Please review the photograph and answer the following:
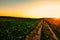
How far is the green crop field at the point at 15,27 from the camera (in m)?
1.50

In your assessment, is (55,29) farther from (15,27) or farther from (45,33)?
(15,27)

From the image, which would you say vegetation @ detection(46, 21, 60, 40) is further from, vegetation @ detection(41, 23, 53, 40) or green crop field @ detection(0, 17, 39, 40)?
Answer: green crop field @ detection(0, 17, 39, 40)

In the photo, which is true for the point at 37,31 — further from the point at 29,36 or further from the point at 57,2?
the point at 57,2

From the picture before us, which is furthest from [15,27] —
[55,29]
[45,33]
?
[55,29]

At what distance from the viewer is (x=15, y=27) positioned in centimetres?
153

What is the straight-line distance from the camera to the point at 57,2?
5.32 feet

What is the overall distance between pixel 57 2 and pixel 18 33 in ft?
2.33

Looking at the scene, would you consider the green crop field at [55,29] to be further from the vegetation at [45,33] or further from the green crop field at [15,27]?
the green crop field at [15,27]

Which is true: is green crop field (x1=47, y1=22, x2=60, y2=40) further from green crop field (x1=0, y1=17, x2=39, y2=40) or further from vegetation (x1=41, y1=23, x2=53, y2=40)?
green crop field (x1=0, y1=17, x2=39, y2=40)

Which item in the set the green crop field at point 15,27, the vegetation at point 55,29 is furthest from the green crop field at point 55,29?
the green crop field at point 15,27

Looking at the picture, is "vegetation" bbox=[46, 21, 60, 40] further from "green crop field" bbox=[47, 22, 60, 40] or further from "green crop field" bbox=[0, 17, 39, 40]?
"green crop field" bbox=[0, 17, 39, 40]

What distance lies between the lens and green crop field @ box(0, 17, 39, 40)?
150cm

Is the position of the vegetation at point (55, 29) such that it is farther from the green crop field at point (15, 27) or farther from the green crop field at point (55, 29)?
the green crop field at point (15, 27)

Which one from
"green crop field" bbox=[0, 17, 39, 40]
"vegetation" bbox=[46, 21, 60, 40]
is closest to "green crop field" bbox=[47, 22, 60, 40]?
"vegetation" bbox=[46, 21, 60, 40]
